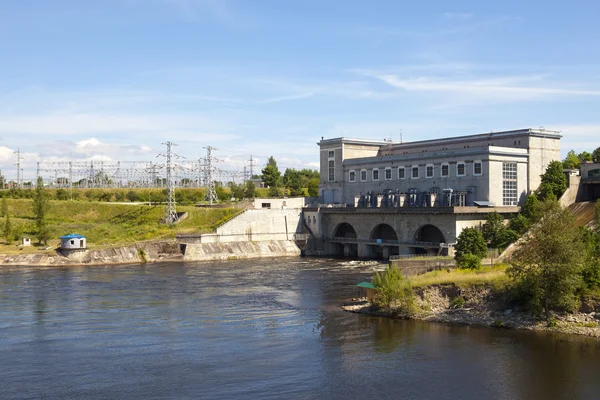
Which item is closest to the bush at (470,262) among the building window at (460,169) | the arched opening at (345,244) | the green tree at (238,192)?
the building window at (460,169)

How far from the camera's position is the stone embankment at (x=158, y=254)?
269ft

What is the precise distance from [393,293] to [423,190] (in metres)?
42.9

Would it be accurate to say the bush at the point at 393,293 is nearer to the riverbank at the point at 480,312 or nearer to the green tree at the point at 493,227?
the riverbank at the point at 480,312

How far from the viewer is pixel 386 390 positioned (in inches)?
1346

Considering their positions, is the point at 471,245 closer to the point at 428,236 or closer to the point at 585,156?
the point at 428,236

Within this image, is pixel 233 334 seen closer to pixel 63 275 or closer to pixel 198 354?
pixel 198 354

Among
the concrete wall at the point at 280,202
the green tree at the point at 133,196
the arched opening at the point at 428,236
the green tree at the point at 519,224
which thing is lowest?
the arched opening at the point at 428,236

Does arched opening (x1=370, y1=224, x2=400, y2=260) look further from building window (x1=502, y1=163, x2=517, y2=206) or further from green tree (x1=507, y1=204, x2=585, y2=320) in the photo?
green tree (x1=507, y1=204, x2=585, y2=320)

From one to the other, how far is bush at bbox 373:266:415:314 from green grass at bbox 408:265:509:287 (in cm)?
142

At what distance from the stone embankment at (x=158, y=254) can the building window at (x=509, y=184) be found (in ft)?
104

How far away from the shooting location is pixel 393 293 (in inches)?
1973

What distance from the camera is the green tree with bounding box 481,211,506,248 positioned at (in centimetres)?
7116

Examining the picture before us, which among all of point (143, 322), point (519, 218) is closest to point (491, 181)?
point (519, 218)

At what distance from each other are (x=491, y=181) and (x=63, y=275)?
170 ft
